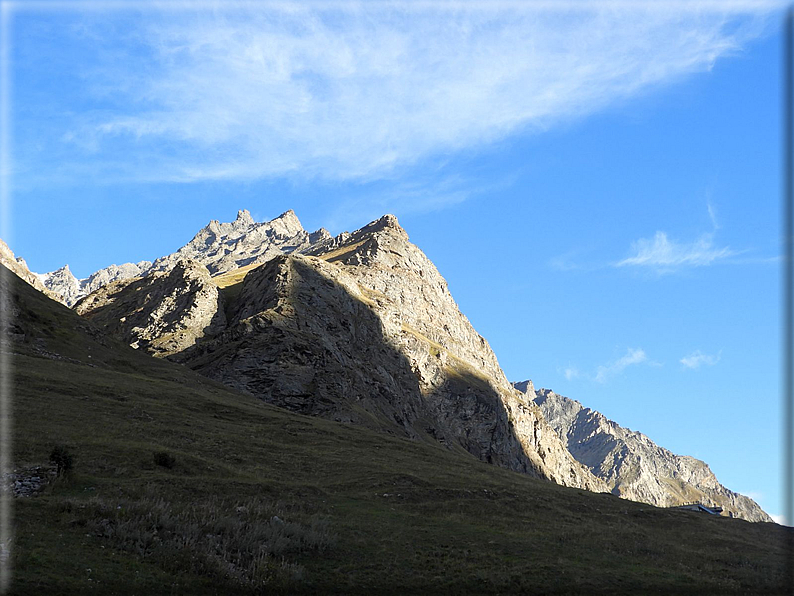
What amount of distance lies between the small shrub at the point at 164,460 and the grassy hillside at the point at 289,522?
86 mm

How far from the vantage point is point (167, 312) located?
149125 mm

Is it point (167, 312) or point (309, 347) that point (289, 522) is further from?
point (167, 312)

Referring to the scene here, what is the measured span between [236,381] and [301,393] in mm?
11029

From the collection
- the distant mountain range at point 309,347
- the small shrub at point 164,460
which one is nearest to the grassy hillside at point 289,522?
the small shrub at point 164,460

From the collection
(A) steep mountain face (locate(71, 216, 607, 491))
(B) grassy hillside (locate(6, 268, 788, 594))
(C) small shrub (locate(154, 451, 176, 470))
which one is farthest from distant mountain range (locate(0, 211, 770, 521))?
(C) small shrub (locate(154, 451, 176, 470))

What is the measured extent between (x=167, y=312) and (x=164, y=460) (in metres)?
118

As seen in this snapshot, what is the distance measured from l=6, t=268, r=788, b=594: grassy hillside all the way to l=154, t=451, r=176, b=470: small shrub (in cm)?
9

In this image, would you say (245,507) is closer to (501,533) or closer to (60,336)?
(501,533)

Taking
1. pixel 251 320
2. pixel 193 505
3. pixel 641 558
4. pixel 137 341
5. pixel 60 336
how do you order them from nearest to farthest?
pixel 193 505 → pixel 641 558 → pixel 60 336 → pixel 251 320 → pixel 137 341

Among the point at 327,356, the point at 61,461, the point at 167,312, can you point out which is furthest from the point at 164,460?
the point at 167,312

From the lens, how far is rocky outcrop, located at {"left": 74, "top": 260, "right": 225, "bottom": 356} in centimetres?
13675

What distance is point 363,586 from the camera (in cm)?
2409

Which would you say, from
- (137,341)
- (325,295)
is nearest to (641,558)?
(325,295)

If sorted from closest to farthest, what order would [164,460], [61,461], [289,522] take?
1. [289,522]
2. [61,461]
3. [164,460]
